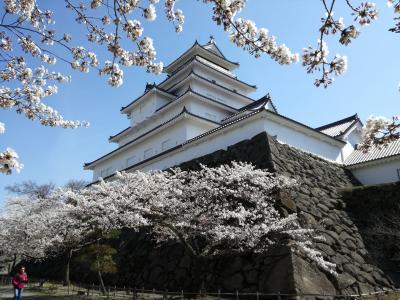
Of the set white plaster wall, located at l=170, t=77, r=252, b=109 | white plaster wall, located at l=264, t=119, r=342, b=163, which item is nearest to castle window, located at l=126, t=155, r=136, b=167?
white plaster wall, located at l=170, t=77, r=252, b=109

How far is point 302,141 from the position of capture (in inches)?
718

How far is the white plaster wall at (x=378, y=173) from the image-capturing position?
57.6ft

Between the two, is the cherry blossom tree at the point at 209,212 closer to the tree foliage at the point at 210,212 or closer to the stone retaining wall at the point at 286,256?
Answer: the tree foliage at the point at 210,212

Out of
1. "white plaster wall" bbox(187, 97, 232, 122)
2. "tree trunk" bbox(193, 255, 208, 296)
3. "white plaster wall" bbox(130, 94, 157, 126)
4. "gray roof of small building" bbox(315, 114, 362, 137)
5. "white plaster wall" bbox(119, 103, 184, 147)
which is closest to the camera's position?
"tree trunk" bbox(193, 255, 208, 296)

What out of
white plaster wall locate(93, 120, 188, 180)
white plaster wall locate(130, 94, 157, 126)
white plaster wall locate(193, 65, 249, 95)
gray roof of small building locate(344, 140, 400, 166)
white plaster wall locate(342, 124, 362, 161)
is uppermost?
white plaster wall locate(193, 65, 249, 95)

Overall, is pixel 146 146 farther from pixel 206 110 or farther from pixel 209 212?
pixel 209 212

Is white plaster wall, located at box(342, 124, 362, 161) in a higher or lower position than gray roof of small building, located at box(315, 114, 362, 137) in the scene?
lower

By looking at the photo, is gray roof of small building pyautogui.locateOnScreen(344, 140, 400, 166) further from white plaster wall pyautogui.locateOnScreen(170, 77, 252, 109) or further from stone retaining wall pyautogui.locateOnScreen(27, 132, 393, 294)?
white plaster wall pyautogui.locateOnScreen(170, 77, 252, 109)

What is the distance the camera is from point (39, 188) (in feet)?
105

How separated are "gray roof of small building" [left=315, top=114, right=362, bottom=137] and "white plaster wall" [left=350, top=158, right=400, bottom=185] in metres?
2.94

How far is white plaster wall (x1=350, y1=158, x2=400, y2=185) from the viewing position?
691 inches

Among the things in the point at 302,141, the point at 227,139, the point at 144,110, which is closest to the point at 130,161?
the point at 144,110

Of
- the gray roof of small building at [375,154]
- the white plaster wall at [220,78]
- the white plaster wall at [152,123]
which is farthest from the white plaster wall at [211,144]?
the white plaster wall at [220,78]

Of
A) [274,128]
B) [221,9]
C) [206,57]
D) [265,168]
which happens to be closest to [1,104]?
[221,9]
